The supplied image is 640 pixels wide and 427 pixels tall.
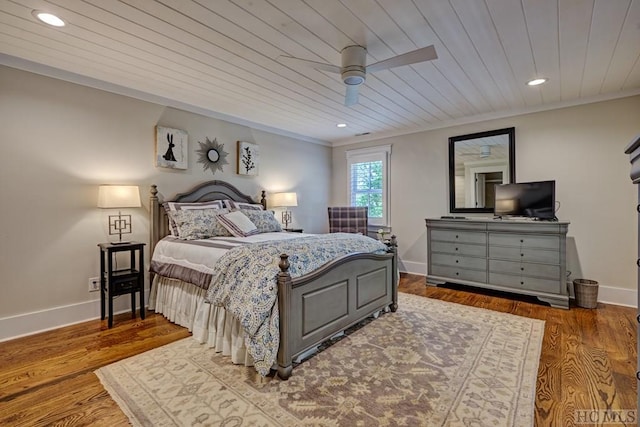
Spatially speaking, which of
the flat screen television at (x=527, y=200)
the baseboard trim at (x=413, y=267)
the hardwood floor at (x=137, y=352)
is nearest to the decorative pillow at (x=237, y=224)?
the hardwood floor at (x=137, y=352)

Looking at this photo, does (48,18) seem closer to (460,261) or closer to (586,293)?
(460,261)

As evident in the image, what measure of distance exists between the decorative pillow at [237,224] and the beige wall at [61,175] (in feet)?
2.76

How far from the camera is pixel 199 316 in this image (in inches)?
104

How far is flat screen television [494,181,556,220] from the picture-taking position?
366 centimetres

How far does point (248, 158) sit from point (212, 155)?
58 centimetres

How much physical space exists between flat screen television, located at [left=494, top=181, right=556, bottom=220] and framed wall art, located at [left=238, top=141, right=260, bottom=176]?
3.45m

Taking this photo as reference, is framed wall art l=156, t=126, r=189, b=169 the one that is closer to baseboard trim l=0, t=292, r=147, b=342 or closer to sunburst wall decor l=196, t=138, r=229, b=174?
sunburst wall decor l=196, t=138, r=229, b=174

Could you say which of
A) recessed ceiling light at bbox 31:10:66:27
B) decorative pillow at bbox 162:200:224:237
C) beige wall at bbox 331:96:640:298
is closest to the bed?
decorative pillow at bbox 162:200:224:237

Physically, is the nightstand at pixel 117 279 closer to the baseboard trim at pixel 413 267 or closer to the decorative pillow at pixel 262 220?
the decorative pillow at pixel 262 220

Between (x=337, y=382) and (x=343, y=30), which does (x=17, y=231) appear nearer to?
(x=337, y=382)

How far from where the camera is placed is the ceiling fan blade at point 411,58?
200cm

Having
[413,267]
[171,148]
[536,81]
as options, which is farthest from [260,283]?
[413,267]

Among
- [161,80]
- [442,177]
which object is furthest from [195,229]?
[442,177]

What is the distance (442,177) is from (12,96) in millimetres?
5096
